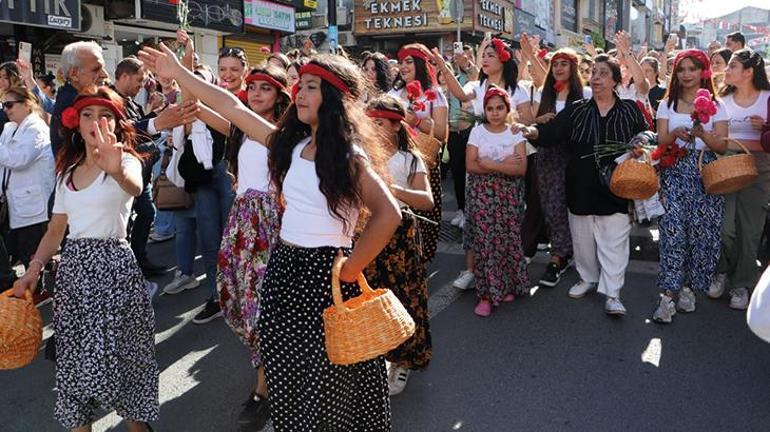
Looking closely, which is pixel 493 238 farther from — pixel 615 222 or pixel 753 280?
pixel 753 280

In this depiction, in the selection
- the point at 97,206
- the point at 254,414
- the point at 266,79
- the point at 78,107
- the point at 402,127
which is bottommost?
the point at 254,414

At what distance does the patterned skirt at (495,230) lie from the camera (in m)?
5.02

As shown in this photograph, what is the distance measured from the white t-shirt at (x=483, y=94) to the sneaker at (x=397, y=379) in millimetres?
2848

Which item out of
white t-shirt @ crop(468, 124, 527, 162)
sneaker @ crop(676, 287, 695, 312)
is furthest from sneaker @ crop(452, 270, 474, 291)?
sneaker @ crop(676, 287, 695, 312)

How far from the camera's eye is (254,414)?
3418 millimetres

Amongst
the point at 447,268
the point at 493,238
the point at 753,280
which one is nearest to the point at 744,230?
the point at 753,280

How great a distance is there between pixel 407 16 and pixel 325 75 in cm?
2325

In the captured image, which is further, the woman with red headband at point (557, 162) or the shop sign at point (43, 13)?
the shop sign at point (43, 13)

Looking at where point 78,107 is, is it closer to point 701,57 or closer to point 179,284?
point 179,284

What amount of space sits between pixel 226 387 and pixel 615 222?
305cm

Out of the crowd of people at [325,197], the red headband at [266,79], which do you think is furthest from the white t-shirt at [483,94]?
the red headband at [266,79]

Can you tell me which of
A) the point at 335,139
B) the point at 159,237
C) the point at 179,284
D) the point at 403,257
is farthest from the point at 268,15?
the point at 335,139

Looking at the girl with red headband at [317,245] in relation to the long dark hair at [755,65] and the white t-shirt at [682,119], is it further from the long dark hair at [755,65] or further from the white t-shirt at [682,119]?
the long dark hair at [755,65]

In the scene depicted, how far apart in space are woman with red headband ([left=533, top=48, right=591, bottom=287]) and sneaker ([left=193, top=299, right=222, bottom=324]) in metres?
2.74
